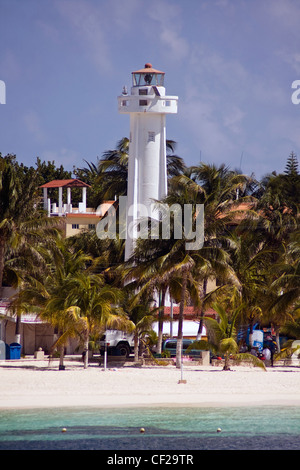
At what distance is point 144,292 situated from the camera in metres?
39.0

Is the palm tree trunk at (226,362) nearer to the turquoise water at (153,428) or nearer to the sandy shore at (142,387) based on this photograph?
the sandy shore at (142,387)

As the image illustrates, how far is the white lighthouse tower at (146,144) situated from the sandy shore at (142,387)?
60.0ft

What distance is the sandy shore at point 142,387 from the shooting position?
27812 millimetres

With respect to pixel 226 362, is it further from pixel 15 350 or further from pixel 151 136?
pixel 151 136

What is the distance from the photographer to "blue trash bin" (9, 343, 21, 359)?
41469 mm

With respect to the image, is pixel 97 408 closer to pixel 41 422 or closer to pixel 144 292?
pixel 41 422

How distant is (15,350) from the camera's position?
41688 mm

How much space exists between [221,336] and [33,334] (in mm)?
14741

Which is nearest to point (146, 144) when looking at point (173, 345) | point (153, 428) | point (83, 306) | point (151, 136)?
point (151, 136)

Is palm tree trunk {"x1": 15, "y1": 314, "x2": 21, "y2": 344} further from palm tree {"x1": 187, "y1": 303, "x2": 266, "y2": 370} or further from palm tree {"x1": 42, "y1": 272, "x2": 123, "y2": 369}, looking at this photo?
palm tree {"x1": 187, "y1": 303, "x2": 266, "y2": 370}

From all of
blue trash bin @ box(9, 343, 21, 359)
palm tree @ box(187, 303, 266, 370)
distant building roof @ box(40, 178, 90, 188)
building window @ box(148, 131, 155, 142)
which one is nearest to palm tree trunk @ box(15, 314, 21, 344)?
blue trash bin @ box(9, 343, 21, 359)

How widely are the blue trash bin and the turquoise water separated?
1588cm

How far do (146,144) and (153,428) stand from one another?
31248 mm
